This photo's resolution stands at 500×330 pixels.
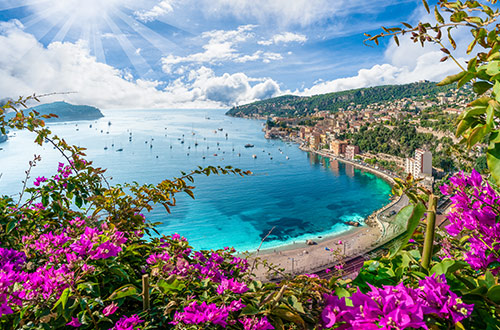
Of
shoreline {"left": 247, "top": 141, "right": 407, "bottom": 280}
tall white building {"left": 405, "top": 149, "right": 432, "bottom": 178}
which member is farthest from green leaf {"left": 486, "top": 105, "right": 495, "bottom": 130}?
tall white building {"left": 405, "top": 149, "right": 432, "bottom": 178}

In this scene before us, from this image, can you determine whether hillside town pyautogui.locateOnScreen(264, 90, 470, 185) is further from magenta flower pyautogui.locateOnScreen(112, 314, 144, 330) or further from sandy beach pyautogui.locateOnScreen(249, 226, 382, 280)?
magenta flower pyautogui.locateOnScreen(112, 314, 144, 330)

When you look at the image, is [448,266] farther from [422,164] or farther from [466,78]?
[422,164]

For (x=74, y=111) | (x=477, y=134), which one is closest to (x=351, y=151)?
(x=477, y=134)

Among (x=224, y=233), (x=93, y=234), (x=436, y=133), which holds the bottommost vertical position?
(x=224, y=233)

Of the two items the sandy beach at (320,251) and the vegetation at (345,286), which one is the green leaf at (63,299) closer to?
the vegetation at (345,286)

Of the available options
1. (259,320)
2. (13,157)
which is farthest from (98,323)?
(13,157)

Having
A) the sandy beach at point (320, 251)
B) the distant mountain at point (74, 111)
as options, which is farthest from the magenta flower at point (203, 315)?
the distant mountain at point (74, 111)

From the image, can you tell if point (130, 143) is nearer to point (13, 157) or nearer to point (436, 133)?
point (13, 157)
